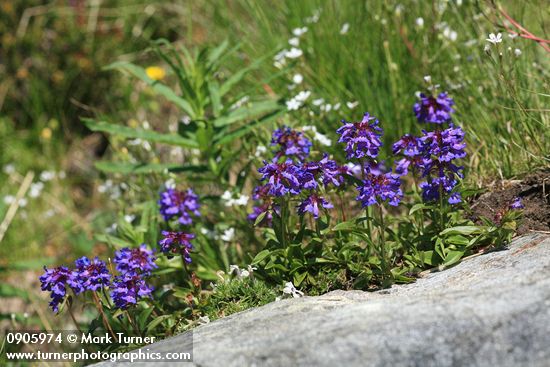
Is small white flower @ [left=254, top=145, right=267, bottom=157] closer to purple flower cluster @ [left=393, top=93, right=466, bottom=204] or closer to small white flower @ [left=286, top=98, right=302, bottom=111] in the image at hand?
small white flower @ [left=286, top=98, right=302, bottom=111]

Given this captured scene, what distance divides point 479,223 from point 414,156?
1.41 feet

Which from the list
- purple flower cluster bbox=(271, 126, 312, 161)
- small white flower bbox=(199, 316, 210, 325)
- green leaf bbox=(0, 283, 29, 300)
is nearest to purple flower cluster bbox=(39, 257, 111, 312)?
small white flower bbox=(199, 316, 210, 325)

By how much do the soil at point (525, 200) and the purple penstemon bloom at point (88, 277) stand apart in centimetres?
165

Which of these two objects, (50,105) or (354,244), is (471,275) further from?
(50,105)

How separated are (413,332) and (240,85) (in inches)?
125

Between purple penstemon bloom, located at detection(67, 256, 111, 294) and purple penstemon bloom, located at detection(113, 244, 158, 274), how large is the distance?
0.40 feet

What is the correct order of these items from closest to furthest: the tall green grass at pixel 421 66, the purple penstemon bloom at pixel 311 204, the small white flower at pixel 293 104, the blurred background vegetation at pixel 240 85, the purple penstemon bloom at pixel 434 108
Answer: the purple penstemon bloom at pixel 311 204
the purple penstemon bloom at pixel 434 108
the tall green grass at pixel 421 66
the blurred background vegetation at pixel 240 85
the small white flower at pixel 293 104

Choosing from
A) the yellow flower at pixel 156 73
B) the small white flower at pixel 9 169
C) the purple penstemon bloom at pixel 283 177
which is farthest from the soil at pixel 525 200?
the small white flower at pixel 9 169

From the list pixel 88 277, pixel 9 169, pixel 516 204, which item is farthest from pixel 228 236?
pixel 9 169

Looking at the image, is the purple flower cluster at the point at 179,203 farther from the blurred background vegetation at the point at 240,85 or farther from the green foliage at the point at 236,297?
the blurred background vegetation at the point at 240,85

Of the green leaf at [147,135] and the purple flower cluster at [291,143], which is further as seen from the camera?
the green leaf at [147,135]

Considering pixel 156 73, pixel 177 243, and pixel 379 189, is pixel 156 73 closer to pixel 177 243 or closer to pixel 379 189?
pixel 177 243

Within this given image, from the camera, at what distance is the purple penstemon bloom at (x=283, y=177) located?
2582 mm

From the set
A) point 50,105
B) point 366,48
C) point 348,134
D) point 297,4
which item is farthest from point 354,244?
point 50,105
